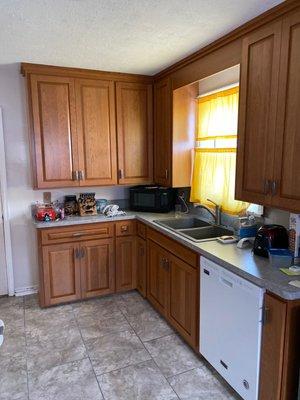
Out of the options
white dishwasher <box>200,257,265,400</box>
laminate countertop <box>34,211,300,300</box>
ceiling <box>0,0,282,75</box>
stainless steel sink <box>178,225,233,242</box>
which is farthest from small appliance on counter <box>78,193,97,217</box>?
white dishwasher <box>200,257,265,400</box>

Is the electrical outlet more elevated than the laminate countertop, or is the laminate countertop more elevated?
the electrical outlet

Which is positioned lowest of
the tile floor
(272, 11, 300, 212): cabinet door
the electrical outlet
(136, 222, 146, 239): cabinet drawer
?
the tile floor

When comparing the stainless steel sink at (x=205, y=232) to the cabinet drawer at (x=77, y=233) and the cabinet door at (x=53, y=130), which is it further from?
the cabinet door at (x=53, y=130)

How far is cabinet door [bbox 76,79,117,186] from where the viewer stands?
3014 millimetres

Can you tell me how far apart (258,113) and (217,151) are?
854 millimetres

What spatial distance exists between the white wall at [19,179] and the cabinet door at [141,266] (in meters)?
0.95

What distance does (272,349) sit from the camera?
61.3 inches

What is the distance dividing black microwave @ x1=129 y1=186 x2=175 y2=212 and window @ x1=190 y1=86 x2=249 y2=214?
0.30 metres

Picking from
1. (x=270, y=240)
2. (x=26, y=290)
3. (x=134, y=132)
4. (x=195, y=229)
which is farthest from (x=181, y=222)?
(x=26, y=290)

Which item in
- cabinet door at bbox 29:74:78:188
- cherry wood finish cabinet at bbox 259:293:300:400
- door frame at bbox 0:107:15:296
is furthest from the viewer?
door frame at bbox 0:107:15:296

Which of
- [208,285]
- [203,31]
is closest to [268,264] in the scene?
[208,285]

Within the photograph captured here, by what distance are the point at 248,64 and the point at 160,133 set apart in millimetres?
A: 1397

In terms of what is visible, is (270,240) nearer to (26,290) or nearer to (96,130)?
(96,130)

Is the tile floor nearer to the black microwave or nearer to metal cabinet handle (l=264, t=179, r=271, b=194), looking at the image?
the black microwave
